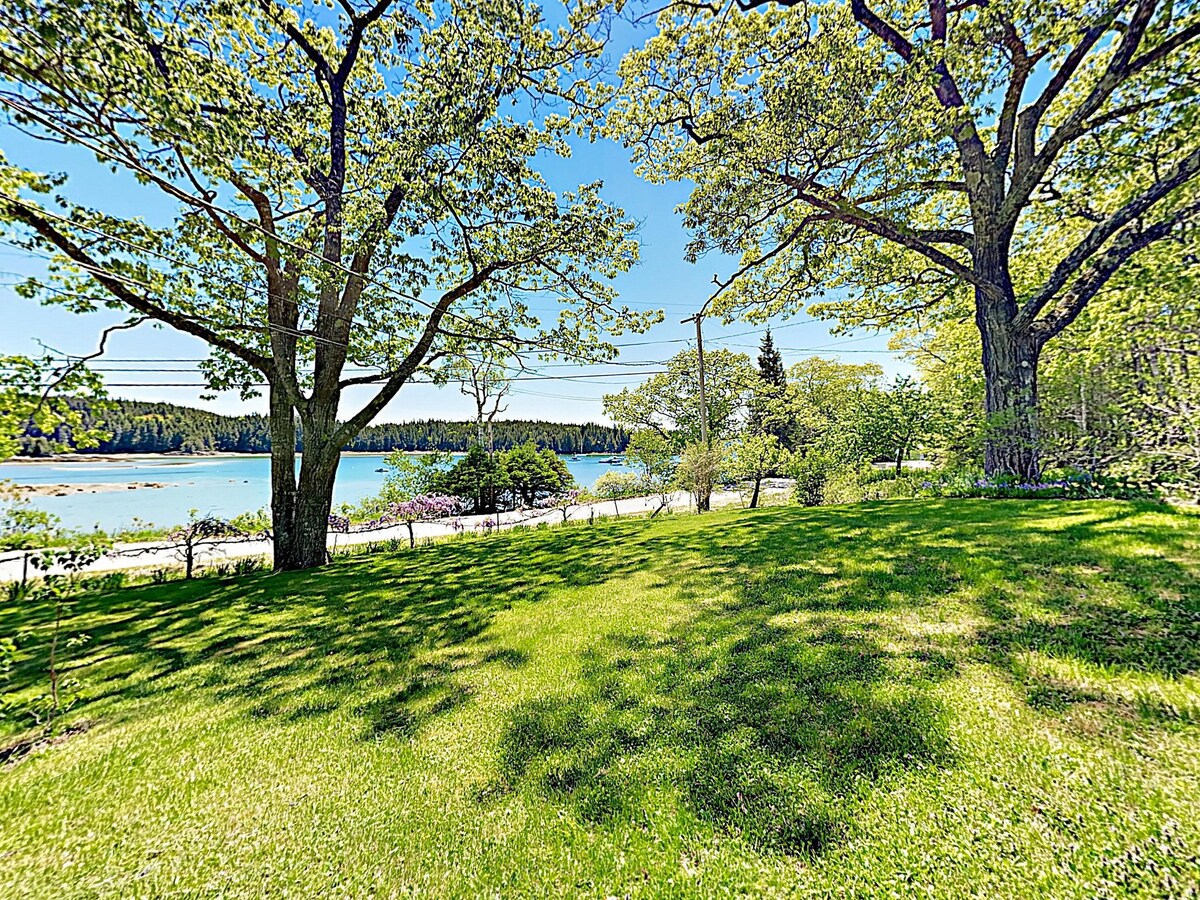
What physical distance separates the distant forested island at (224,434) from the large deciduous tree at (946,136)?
849 centimetres

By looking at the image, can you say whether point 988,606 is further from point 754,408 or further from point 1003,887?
point 754,408

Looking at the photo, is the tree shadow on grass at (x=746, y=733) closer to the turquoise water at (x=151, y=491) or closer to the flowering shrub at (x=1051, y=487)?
the turquoise water at (x=151, y=491)

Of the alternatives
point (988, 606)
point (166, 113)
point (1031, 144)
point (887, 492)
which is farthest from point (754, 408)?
point (166, 113)

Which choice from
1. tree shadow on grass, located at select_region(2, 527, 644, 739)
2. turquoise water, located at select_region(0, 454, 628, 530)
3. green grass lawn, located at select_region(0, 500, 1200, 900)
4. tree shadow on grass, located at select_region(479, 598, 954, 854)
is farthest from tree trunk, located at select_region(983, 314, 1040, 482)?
turquoise water, located at select_region(0, 454, 628, 530)

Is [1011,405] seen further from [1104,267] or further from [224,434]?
[224,434]

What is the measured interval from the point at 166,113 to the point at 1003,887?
287 inches

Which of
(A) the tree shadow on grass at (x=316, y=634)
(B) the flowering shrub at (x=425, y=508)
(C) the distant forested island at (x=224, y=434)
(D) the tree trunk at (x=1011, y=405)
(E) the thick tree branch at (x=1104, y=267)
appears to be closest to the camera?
(A) the tree shadow on grass at (x=316, y=634)

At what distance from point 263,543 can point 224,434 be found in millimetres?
12248

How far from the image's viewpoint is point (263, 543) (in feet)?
37.6

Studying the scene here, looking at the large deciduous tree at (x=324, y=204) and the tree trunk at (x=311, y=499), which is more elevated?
the large deciduous tree at (x=324, y=204)

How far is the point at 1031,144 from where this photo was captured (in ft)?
22.5

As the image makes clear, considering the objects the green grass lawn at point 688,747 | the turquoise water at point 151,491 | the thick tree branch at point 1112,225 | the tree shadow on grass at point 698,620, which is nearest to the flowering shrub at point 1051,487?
the tree shadow on grass at point 698,620

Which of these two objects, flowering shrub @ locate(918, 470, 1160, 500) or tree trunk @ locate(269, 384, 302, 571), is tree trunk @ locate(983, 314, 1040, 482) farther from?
tree trunk @ locate(269, 384, 302, 571)

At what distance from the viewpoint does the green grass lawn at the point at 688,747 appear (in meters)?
1.51
